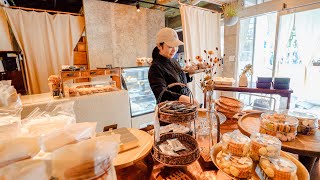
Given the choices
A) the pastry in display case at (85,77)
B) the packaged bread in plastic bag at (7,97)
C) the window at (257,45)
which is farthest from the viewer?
the window at (257,45)

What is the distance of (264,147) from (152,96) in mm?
2908

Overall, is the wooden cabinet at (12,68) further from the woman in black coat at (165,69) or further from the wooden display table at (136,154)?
the wooden display table at (136,154)

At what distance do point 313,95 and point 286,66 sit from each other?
0.70m

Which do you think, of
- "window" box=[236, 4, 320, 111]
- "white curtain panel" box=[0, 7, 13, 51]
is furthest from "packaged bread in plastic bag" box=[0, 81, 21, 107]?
"window" box=[236, 4, 320, 111]

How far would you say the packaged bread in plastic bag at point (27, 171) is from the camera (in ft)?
1.13

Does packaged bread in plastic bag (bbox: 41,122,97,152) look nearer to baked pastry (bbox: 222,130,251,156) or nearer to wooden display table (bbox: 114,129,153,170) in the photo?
wooden display table (bbox: 114,129,153,170)

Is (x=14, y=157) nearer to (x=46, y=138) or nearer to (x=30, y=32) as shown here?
(x=46, y=138)

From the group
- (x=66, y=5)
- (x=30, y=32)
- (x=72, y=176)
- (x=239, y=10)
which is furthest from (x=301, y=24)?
(x=66, y=5)

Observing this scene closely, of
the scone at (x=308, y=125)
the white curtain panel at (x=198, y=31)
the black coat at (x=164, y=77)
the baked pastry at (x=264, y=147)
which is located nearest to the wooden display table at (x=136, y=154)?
the baked pastry at (x=264, y=147)

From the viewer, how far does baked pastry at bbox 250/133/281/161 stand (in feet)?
2.30

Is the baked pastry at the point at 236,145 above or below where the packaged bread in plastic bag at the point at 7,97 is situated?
below

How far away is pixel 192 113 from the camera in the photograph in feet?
2.50

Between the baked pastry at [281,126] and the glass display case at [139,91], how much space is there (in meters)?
2.45

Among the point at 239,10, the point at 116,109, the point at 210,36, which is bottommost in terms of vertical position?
the point at 116,109
